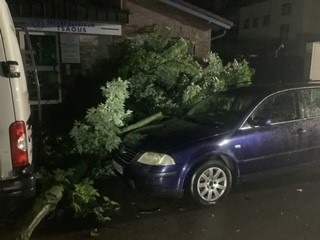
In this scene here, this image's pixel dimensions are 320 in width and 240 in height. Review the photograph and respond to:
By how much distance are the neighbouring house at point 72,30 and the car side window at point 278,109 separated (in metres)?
4.83

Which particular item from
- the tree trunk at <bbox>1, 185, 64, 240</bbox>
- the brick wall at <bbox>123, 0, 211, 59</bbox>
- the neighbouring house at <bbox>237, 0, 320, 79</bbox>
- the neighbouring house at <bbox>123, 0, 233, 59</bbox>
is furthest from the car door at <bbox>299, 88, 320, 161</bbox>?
the neighbouring house at <bbox>237, 0, 320, 79</bbox>

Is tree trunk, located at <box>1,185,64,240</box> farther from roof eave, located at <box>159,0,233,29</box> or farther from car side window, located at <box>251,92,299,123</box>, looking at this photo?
roof eave, located at <box>159,0,233,29</box>

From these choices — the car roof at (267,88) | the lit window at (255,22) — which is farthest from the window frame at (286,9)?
the car roof at (267,88)

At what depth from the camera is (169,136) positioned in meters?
5.12

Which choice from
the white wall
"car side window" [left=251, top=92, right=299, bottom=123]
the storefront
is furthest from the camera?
the white wall

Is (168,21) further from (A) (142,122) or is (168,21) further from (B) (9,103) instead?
(B) (9,103)

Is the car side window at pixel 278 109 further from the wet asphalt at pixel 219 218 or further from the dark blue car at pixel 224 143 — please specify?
the wet asphalt at pixel 219 218

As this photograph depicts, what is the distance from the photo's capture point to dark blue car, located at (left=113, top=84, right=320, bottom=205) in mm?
4816

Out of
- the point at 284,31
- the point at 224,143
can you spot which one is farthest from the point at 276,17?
the point at 224,143

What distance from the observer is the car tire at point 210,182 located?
193 inches

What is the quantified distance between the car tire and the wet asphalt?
0.13m

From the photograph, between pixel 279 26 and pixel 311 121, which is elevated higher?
pixel 279 26

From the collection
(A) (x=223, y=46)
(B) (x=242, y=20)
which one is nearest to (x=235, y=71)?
(A) (x=223, y=46)

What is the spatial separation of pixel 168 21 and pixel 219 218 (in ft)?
25.9
